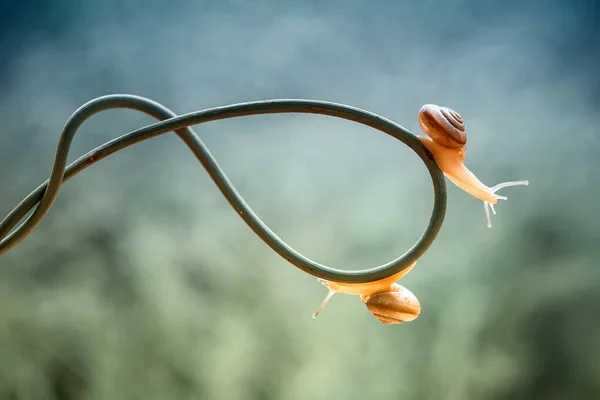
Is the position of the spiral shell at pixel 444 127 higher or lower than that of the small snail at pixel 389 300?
higher

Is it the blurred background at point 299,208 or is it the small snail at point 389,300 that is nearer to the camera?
the small snail at point 389,300

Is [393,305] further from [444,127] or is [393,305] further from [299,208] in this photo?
[299,208]

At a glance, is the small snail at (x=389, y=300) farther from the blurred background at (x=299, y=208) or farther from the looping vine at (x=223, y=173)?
the blurred background at (x=299, y=208)

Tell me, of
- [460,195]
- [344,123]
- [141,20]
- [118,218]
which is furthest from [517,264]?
[141,20]

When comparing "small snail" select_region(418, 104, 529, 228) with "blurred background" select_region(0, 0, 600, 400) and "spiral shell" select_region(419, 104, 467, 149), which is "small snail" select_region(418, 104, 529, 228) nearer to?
"spiral shell" select_region(419, 104, 467, 149)

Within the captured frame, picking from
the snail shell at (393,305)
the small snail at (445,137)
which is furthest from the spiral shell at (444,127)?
the snail shell at (393,305)

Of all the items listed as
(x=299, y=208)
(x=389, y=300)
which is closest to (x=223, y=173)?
(x=389, y=300)

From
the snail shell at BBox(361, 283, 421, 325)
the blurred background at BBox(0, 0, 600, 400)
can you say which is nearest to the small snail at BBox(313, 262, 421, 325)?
the snail shell at BBox(361, 283, 421, 325)
